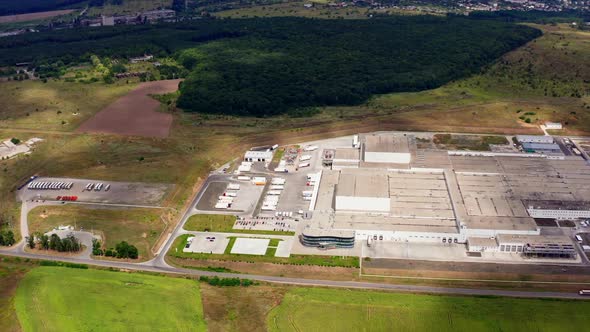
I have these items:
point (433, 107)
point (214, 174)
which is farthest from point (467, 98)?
point (214, 174)

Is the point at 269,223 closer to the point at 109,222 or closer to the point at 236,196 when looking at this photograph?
the point at 236,196

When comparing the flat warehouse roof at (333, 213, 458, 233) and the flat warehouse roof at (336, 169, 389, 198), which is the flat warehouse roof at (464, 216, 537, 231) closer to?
the flat warehouse roof at (333, 213, 458, 233)

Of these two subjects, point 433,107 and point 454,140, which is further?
point 433,107

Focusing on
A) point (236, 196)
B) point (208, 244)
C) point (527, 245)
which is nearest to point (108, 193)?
point (236, 196)

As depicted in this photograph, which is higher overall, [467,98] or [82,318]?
[467,98]

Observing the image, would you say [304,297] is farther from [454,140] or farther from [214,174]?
[454,140]

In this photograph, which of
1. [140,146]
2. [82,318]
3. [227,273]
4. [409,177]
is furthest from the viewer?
[140,146]
